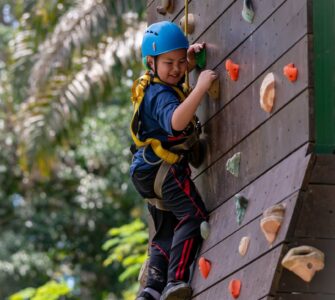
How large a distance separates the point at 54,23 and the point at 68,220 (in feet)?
17.6

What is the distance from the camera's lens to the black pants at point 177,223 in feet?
23.5

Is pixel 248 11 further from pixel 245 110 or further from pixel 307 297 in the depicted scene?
pixel 307 297

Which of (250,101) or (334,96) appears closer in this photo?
(334,96)

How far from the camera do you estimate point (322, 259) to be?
586cm

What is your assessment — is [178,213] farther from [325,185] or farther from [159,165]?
[325,185]

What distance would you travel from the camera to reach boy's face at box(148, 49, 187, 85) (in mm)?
7281

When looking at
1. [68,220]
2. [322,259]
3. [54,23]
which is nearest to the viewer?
[322,259]

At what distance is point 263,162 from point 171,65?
1016 millimetres

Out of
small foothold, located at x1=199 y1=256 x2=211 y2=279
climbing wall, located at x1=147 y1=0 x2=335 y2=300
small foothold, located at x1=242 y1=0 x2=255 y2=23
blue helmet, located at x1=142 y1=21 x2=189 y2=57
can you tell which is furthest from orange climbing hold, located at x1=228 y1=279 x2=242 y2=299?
blue helmet, located at x1=142 y1=21 x2=189 y2=57

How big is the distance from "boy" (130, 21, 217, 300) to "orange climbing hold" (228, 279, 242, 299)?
66cm

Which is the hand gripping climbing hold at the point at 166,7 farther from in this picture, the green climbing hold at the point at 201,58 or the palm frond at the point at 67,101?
the palm frond at the point at 67,101

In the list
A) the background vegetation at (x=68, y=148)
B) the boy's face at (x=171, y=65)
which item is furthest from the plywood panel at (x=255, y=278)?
the background vegetation at (x=68, y=148)

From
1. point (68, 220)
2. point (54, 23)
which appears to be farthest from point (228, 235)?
point (68, 220)

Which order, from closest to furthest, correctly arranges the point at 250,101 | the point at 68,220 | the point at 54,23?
1. the point at 250,101
2. the point at 54,23
3. the point at 68,220
